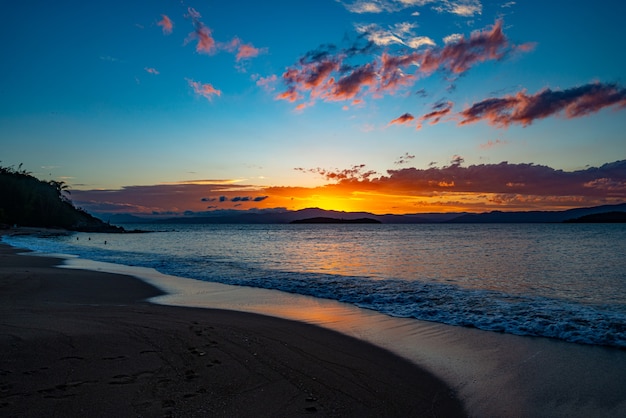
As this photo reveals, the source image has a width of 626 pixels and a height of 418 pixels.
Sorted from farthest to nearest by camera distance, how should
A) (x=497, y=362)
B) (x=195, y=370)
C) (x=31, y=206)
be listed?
(x=31, y=206) → (x=497, y=362) → (x=195, y=370)

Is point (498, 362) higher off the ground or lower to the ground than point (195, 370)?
lower

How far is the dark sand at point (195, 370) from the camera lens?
4.77m

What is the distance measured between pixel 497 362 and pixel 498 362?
2cm

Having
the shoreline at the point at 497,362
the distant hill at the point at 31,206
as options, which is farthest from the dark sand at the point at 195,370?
the distant hill at the point at 31,206

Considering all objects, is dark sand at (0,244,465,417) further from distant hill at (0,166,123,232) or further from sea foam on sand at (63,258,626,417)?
distant hill at (0,166,123,232)

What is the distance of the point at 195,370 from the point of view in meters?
5.94

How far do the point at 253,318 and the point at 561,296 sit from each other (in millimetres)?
11919

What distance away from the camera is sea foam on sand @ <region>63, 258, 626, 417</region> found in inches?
212

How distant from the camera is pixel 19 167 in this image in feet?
405

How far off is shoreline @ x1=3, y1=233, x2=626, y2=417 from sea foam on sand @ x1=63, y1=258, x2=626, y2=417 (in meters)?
0.01

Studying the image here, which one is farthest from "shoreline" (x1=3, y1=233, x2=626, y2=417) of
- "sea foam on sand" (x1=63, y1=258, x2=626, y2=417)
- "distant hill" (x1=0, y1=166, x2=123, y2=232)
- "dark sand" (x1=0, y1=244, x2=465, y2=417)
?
"distant hill" (x1=0, y1=166, x2=123, y2=232)

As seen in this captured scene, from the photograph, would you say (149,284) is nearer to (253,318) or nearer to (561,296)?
(253,318)

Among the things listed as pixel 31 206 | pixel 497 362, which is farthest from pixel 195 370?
pixel 31 206

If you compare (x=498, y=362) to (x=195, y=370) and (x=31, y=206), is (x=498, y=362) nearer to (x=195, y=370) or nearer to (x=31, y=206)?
(x=195, y=370)
